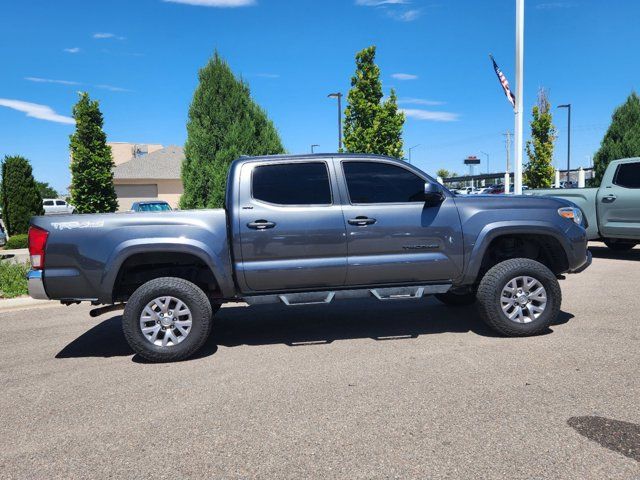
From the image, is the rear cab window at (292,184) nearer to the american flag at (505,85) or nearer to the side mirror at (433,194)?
the side mirror at (433,194)

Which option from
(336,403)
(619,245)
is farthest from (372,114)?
(336,403)

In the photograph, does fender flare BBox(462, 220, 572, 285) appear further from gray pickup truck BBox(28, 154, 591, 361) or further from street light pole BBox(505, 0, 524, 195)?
street light pole BBox(505, 0, 524, 195)

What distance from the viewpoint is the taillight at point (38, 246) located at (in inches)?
192

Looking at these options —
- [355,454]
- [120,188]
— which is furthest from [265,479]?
[120,188]

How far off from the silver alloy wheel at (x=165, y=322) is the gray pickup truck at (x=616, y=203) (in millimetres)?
8411

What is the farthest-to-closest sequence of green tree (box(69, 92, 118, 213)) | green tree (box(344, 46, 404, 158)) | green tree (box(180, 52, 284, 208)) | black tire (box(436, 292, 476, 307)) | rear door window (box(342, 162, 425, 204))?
green tree (box(69, 92, 118, 213)) < green tree (box(344, 46, 404, 158)) < green tree (box(180, 52, 284, 208)) < black tire (box(436, 292, 476, 307)) < rear door window (box(342, 162, 425, 204))

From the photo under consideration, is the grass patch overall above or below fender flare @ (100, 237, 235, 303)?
below

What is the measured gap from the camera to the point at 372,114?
17.6 meters

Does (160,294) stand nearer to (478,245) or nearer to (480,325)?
(478,245)

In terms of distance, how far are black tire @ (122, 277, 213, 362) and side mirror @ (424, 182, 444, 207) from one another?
2483 mm

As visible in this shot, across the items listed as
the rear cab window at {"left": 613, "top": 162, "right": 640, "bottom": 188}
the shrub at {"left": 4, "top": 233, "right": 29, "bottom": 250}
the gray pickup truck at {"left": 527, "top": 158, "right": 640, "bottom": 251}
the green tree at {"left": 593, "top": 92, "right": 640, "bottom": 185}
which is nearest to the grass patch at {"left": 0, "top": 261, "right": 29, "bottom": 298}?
the shrub at {"left": 4, "top": 233, "right": 29, "bottom": 250}

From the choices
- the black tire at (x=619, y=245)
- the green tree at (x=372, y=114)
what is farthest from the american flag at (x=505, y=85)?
the black tire at (x=619, y=245)

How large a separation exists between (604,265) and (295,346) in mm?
7681

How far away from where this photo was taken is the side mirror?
5.16 m
